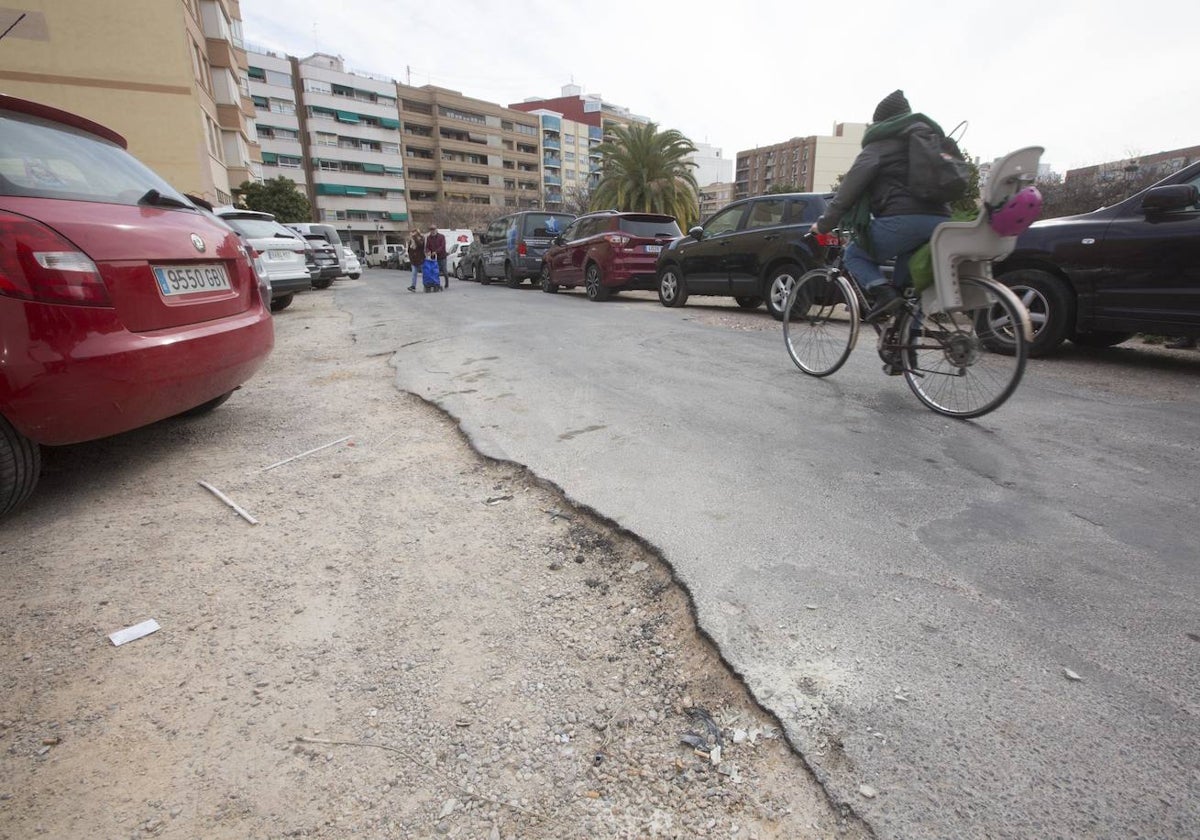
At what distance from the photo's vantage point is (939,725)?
53.6 inches

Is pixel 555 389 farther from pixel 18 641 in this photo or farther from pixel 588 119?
pixel 588 119

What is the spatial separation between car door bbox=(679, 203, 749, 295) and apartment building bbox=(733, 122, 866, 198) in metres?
102

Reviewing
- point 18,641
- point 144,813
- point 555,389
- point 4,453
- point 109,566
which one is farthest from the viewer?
point 555,389

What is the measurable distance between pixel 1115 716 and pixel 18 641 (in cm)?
285

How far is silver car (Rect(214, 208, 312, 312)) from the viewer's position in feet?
32.3

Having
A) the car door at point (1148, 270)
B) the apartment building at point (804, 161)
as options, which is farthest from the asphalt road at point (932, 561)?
the apartment building at point (804, 161)

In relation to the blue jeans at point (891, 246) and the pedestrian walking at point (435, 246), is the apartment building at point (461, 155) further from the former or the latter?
the blue jeans at point (891, 246)

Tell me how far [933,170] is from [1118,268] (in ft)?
8.21

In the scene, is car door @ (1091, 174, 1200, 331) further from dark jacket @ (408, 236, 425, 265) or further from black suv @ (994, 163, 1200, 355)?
dark jacket @ (408, 236, 425, 265)

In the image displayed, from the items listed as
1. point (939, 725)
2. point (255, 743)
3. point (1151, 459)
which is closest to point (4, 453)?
point (255, 743)

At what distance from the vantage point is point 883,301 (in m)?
3.88

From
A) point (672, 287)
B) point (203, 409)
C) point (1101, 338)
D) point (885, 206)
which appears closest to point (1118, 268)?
point (1101, 338)

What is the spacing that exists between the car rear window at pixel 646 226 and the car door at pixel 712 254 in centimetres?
170

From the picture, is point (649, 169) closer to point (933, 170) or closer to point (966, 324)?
point (933, 170)
